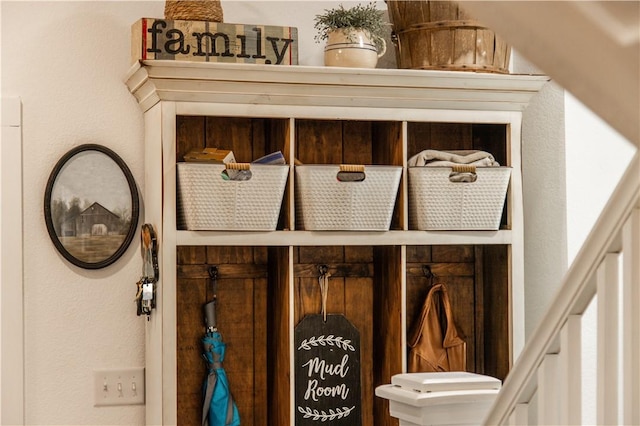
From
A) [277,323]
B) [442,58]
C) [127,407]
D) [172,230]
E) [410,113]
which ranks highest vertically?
[442,58]

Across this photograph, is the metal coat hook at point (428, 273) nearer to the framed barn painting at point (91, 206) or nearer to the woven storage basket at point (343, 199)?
the woven storage basket at point (343, 199)

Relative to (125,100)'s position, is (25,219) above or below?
below

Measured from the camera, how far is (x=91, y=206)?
2605mm

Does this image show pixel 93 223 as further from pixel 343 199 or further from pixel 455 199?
pixel 455 199

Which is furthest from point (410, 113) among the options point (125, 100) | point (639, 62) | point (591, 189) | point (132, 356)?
point (639, 62)

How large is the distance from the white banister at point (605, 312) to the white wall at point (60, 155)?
4.47 feet

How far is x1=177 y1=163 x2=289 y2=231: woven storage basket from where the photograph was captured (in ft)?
7.80

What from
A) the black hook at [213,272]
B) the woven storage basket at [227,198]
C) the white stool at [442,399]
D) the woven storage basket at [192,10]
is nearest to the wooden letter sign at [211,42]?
the woven storage basket at [192,10]

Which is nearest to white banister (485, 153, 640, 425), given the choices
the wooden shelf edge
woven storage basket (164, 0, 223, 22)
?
the wooden shelf edge

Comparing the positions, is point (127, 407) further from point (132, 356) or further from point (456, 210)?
point (456, 210)

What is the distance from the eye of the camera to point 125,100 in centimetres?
266

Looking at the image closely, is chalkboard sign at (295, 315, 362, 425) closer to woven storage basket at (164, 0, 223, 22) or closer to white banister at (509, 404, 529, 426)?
woven storage basket at (164, 0, 223, 22)

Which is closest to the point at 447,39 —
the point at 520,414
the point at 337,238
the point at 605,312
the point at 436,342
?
the point at 337,238

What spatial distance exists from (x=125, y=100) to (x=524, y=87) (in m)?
1.20
